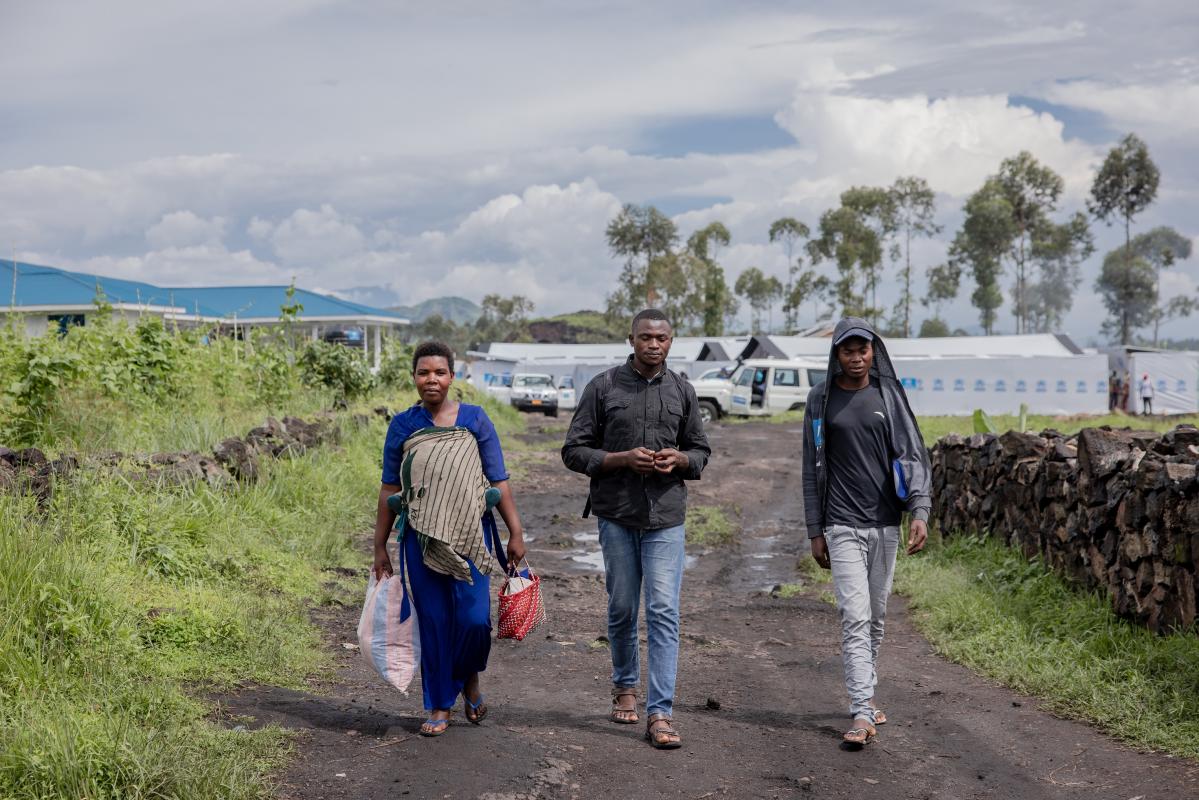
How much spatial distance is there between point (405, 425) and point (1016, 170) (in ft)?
224

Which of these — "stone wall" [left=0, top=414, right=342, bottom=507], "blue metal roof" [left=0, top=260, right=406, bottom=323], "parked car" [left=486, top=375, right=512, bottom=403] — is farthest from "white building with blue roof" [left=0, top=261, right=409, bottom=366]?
"stone wall" [left=0, top=414, right=342, bottom=507]

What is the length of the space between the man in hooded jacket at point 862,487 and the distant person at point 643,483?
0.64 meters

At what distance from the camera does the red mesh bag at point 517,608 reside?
17.4 feet

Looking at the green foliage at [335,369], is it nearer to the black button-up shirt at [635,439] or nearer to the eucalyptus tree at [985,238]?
the black button-up shirt at [635,439]

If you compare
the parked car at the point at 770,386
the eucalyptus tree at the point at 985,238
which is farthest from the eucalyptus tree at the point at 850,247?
the parked car at the point at 770,386

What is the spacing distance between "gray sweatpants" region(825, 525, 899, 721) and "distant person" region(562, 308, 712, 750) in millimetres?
776

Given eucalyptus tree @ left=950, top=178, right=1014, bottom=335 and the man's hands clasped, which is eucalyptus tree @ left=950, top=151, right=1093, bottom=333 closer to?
eucalyptus tree @ left=950, top=178, right=1014, bottom=335

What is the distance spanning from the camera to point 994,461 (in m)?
10.6

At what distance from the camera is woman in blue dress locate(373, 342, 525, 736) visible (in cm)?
521

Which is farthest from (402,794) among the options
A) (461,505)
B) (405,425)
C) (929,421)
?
(929,421)

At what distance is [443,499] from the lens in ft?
16.8

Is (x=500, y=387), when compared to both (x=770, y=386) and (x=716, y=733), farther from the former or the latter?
(x=716, y=733)

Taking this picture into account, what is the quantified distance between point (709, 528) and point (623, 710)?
7.72 meters

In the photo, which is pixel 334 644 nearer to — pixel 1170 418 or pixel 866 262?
pixel 1170 418
